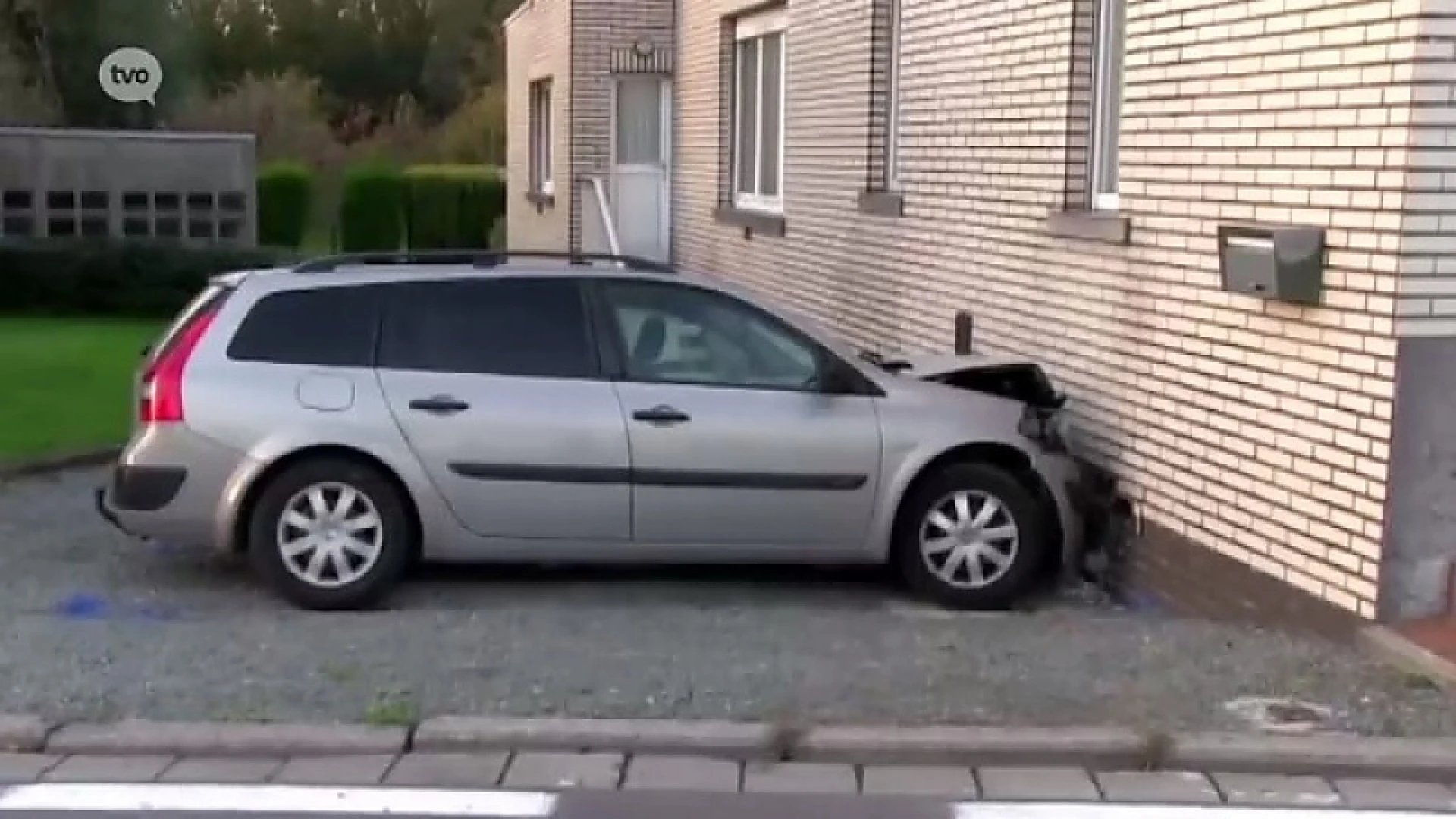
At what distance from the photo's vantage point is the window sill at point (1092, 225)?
29.8ft

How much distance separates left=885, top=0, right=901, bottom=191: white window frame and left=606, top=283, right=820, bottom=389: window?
4.31 m

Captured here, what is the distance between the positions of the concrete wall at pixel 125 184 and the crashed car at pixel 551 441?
1815 centimetres

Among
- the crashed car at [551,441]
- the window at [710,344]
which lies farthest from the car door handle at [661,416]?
the window at [710,344]

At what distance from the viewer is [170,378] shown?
8445mm

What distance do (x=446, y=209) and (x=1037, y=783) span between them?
123ft

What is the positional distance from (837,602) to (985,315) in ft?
8.63

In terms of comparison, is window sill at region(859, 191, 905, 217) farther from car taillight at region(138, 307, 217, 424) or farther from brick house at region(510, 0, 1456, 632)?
car taillight at region(138, 307, 217, 424)

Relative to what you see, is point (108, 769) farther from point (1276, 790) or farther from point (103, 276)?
point (103, 276)

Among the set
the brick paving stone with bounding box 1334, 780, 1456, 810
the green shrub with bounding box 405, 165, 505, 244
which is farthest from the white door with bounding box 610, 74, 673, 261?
the green shrub with bounding box 405, 165, 505, 244

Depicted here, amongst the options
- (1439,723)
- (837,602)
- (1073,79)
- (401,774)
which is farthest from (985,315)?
(401,774)

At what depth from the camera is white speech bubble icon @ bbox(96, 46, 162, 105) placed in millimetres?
24406

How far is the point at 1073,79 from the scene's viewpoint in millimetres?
9703

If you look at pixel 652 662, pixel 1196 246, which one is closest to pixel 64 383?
pixel 652 662

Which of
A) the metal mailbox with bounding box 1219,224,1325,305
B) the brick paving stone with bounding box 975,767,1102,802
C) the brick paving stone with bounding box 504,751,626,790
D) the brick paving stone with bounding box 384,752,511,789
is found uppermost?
the metal mailbox with bounding box 1219,224,1325,305
